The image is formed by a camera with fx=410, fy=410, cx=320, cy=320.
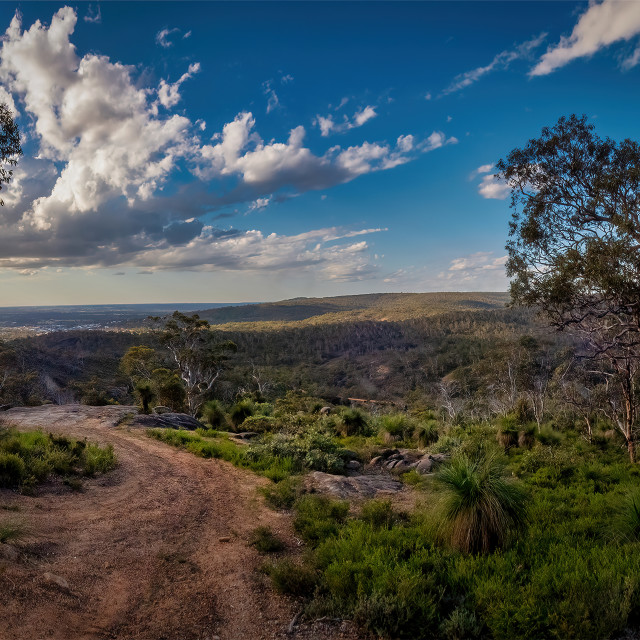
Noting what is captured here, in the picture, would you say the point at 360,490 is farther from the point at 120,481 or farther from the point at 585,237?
the point at 585,237

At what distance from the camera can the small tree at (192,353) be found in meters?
34.3

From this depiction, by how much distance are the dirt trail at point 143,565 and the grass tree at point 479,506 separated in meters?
2.58

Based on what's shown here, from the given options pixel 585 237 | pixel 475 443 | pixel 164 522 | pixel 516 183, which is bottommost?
pixel 475 443

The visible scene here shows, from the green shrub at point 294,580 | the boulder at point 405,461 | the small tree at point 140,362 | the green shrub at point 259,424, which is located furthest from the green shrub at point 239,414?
the small tree at point 140,362

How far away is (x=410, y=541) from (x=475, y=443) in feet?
29.6

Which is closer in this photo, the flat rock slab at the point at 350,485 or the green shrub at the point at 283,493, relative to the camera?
the green shrub at the point at 283,493

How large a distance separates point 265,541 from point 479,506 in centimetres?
343

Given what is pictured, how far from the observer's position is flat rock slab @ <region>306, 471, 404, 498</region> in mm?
9625

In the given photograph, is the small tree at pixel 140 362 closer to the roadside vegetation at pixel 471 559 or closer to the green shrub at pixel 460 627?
the roadside vegetation at pixel 471 559

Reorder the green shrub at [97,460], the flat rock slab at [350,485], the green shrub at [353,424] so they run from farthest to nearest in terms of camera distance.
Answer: the green shrub at [353,424] → the green shrub at [97,460] → the flat rock slab at [350,485]

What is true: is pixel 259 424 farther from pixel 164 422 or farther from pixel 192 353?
pixel 192 353

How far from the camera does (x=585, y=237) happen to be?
12430mm

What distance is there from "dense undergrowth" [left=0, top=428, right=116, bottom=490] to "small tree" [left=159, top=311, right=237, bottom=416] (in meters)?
22.7

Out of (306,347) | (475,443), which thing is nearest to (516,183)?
(475,443)
